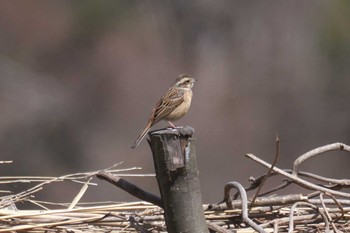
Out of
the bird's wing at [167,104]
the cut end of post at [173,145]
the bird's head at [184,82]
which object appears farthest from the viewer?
the bird's head at [184,82]

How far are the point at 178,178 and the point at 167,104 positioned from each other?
338cm

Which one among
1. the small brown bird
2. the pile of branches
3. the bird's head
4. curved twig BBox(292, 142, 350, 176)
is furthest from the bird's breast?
curved twig BBox(292, 142, 350, 176)

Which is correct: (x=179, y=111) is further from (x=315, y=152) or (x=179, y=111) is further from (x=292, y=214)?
(x=292, y=214)

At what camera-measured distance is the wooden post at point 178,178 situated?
8.46 feet

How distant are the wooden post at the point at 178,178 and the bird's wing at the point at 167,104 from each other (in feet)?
10.9

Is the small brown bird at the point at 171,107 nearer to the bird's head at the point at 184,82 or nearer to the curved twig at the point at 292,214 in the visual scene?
the bird's head at the point at 184,82

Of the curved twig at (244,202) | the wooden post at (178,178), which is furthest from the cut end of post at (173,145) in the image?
the curved twig at (244,202)

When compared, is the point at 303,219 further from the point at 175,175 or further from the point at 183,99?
Result: the point at 183,99

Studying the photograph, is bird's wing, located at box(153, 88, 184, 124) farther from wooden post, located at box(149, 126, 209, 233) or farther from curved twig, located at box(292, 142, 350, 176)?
wooden post, located at box(149, 126, 209, 233)

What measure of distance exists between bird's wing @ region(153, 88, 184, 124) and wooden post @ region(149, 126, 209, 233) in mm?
3319

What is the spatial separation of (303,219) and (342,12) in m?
14.3

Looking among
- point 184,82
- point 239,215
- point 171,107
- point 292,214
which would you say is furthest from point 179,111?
point 292,214

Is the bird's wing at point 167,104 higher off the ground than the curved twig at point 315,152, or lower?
higher

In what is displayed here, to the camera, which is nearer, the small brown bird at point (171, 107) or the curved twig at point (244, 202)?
the curved twig at point (244, 202)
